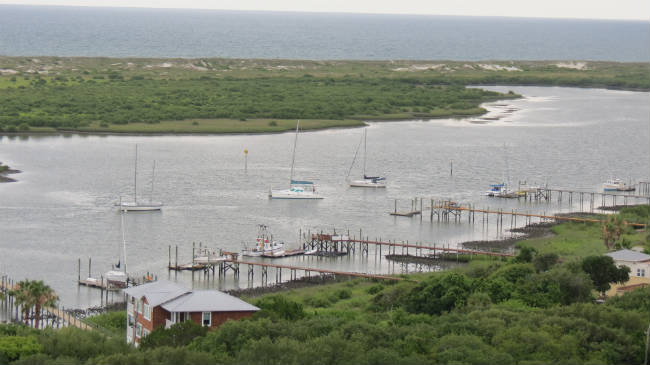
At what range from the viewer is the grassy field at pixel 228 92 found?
114 meters

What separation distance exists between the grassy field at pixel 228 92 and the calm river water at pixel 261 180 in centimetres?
566

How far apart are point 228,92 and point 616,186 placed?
68288 mm

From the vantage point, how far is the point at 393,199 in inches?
3059

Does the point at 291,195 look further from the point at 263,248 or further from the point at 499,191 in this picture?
the point at 263,248

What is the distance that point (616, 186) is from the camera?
266ft

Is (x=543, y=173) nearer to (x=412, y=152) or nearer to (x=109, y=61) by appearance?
(x=412, y=152)

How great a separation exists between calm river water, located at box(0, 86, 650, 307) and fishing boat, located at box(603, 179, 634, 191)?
1340mm

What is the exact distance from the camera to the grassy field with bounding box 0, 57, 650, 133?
11350 cm

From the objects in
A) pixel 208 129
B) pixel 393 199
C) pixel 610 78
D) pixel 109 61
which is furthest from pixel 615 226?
pixel 109 61

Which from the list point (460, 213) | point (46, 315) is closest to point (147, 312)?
point (46, 315)

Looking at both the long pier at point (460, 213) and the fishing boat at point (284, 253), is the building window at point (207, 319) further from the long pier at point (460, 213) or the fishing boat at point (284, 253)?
the long pier at point (460, 213)

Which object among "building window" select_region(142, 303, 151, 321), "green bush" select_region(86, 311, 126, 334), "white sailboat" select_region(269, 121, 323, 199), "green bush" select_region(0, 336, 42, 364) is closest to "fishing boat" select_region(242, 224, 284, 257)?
"green bush" select_region(86, 311, 126, 334)

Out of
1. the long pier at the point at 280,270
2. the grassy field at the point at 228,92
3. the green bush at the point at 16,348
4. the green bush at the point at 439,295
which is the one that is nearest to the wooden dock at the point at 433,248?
the long pier at the point at 280,270

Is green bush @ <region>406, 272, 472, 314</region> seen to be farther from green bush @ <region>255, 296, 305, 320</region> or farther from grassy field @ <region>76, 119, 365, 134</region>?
grassy field @ <region>76, 119, 365, 134</region>
